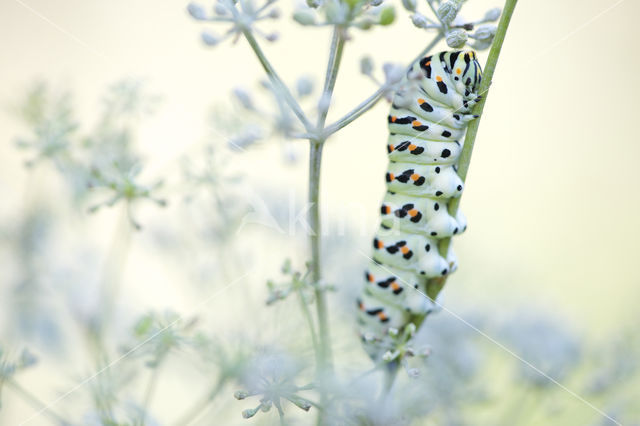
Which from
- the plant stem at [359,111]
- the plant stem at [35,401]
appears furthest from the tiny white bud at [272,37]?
the plant stem at [35,401]

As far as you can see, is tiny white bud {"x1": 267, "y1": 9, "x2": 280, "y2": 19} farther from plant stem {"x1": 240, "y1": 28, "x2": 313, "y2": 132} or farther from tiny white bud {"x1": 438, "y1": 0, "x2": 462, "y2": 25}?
tiny white bud {"x1": 438, "y1": 0, "x2": 462, "y2": 25}

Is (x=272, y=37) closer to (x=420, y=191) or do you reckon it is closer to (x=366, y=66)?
(x=366, y=66)

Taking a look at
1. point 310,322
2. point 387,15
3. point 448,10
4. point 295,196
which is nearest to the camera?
point 387,15

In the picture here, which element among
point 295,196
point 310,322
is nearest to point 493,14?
point 310,322

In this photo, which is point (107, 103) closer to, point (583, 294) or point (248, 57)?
point (248, 57)

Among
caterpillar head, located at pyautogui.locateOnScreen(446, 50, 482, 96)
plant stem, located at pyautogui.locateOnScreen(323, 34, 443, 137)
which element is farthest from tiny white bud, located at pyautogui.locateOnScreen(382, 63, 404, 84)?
caterpillar head, located at pyautogui.locateOnScreen(446, 50, 482, 96)
